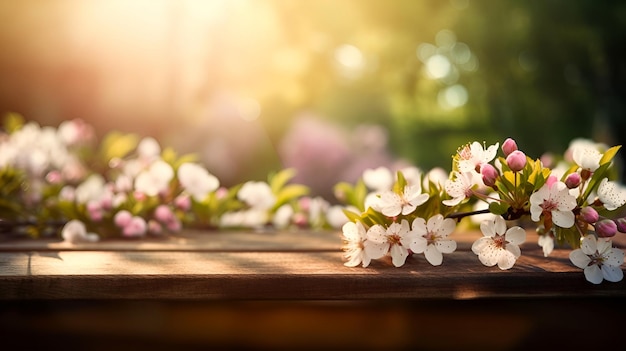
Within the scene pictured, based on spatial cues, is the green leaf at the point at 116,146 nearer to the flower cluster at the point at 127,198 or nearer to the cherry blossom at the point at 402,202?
the flower cluster at the point at 127,198

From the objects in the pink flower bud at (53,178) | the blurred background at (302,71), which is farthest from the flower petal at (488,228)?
the blurred background at (302,71)

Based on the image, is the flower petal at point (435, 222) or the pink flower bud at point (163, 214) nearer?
the flower petal at point (435, 222)

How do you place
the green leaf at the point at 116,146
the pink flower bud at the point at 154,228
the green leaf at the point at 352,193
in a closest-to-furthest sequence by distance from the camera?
the pink flower bud at the point at 154,228, the green leaf at the point at 352,193, the green leaf at the point at 116,146

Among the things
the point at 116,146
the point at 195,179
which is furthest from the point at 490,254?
the point at 116,146

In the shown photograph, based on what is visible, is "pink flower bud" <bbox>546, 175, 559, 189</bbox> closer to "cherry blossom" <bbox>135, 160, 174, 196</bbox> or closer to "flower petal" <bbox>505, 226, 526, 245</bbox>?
"flower petal" <bbox>505, 226, 526, 245</bbox>

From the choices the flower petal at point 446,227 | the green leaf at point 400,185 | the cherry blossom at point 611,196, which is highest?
the green leaf at point 400,185

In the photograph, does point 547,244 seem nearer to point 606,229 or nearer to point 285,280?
point 606,229
